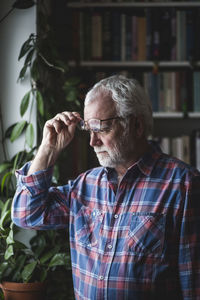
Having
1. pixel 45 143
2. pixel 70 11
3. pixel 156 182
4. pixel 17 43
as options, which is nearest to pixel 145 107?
pixel 156 182

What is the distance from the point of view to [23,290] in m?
1.69

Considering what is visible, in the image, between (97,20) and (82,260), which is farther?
(97,20)

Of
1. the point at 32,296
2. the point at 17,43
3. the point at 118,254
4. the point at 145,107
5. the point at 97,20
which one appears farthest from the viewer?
the point at 97,20

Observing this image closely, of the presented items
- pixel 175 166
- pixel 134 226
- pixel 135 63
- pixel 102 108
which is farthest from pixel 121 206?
pixel 135 63

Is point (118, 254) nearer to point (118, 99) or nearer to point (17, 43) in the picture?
point (118, 99)

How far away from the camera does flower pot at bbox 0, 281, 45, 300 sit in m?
1.69

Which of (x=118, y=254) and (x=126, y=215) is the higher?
(x=126, y=215)

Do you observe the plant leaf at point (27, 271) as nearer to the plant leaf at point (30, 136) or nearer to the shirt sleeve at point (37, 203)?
the shirt sleeve at point (37, 203)

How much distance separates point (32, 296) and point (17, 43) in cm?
113

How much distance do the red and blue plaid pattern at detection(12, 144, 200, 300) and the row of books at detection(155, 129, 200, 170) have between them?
0.99m

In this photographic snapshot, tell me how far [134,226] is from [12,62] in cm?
103

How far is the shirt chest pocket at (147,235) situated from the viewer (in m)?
1.36

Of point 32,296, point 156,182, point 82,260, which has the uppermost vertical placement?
point 156,182

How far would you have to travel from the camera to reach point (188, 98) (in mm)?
2516
